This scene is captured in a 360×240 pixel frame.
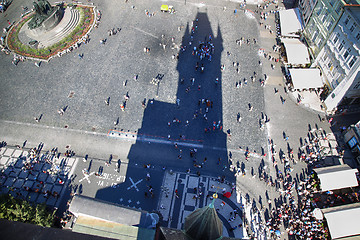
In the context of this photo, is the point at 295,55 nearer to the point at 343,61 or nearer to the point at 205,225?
the point at 343,61

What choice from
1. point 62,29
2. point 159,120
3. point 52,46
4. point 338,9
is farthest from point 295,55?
point 52,46

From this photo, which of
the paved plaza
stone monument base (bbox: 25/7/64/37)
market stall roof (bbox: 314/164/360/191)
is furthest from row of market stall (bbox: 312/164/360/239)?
stone monument base (bbox: 25/7/64/37)

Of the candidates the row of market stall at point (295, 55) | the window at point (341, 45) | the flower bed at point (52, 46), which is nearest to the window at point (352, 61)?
the window at point (341, 45)

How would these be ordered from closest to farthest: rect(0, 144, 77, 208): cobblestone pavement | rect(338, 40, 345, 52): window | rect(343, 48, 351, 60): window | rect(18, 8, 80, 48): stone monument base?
1. rect(0, 144, 77, 208): cobblestone pavement
2. rect(343, 48, 351, 60): window
3. rect(338, 40, 345, 52): window
4. rect(18, 8, 80, 48): stone monument base

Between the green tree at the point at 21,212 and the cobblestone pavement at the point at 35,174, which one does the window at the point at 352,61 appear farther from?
the green tree at the point at 21,212

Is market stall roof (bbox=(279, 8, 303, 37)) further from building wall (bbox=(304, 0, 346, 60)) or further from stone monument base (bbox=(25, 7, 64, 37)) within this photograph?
stone monument base (bbox=(25, 7, 64, 37))

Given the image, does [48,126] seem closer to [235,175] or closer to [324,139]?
[235,175]
